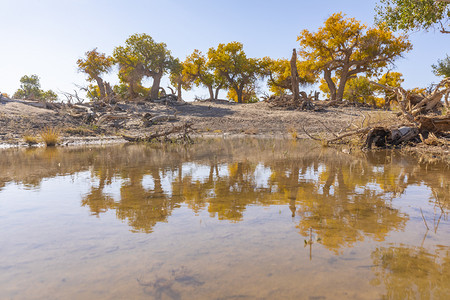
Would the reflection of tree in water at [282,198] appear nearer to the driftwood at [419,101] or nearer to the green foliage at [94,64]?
the driftwood at [419,101]

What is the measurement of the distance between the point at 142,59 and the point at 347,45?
19.5m

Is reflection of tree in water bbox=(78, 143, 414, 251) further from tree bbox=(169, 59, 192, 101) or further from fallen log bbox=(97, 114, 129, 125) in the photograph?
tree bbox=(169, 59, 192, 101)

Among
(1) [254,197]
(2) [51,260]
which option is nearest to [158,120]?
(1) [254,197]

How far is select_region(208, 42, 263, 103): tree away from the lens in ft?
127

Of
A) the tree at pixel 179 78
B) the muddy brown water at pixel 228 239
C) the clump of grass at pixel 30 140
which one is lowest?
the muddy brown water at pixel 228 239

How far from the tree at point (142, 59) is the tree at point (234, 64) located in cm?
810

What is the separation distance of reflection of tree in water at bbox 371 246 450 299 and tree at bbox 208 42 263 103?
3760cm

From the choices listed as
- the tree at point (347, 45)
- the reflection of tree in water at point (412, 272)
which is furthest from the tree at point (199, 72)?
the reflection of tree in water at point (412, 272)

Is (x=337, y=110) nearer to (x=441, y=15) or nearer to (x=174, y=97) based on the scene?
(x=441, y=15)

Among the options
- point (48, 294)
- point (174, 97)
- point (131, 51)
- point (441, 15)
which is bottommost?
point (48, 294)

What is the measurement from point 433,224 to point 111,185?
3715 millimetres

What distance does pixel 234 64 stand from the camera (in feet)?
128

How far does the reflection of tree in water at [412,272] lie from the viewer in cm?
160

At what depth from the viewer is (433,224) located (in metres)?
2.59
